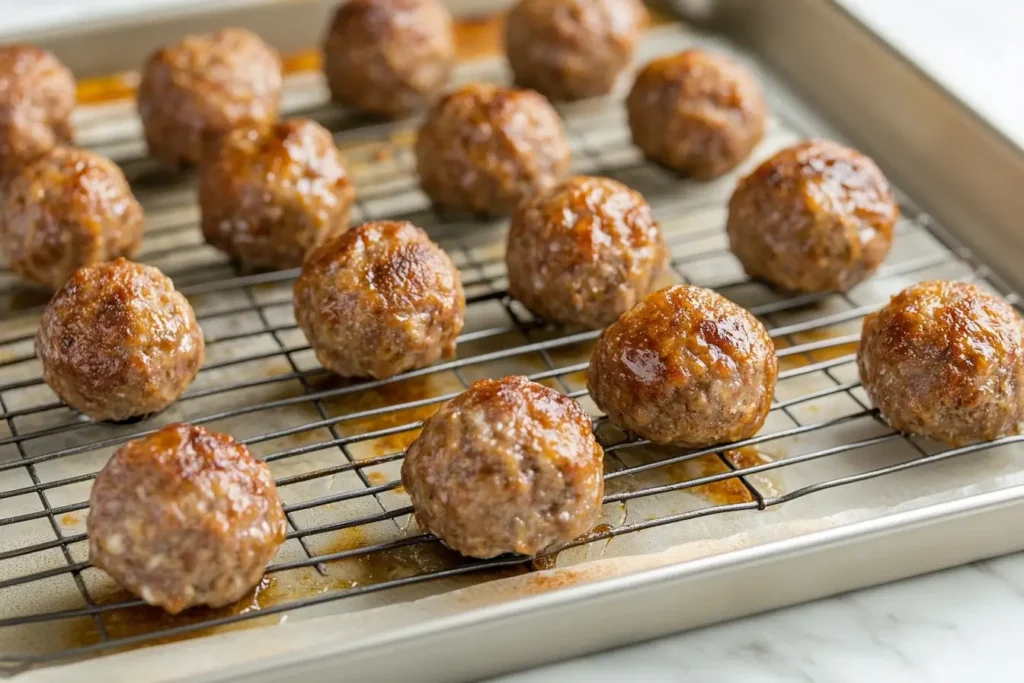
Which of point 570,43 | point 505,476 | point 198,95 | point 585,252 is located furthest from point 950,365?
point 198,95

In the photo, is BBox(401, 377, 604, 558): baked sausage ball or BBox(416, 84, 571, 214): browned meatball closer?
BBox(401, 377, 604, 558): baked sausage ball

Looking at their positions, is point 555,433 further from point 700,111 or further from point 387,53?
point 387,53

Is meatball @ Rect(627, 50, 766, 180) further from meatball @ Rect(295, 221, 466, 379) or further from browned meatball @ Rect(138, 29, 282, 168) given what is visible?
browned meatball @ Rect(138, 29, 282, 168)

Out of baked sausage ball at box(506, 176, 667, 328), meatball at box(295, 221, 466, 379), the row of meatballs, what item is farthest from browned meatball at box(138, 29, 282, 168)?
the row of meatballs

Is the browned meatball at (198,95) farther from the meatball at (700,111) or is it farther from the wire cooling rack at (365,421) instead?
the meatball at (700,111)

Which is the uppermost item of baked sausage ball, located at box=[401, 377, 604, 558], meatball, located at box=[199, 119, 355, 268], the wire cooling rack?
meatball, located at box=[199, 119, 355, 268]

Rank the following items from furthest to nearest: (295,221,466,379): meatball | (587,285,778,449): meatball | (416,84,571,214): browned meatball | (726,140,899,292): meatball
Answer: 1. (416,84,571,214): browned meatball
2. (726,140,899,292): meatball
3. (295,221,466,379): meatball
4. (587,285,778,449): meatball

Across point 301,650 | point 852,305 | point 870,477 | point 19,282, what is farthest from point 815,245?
point 19,282

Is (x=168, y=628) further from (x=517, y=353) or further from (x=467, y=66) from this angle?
(x=467, y=66)
